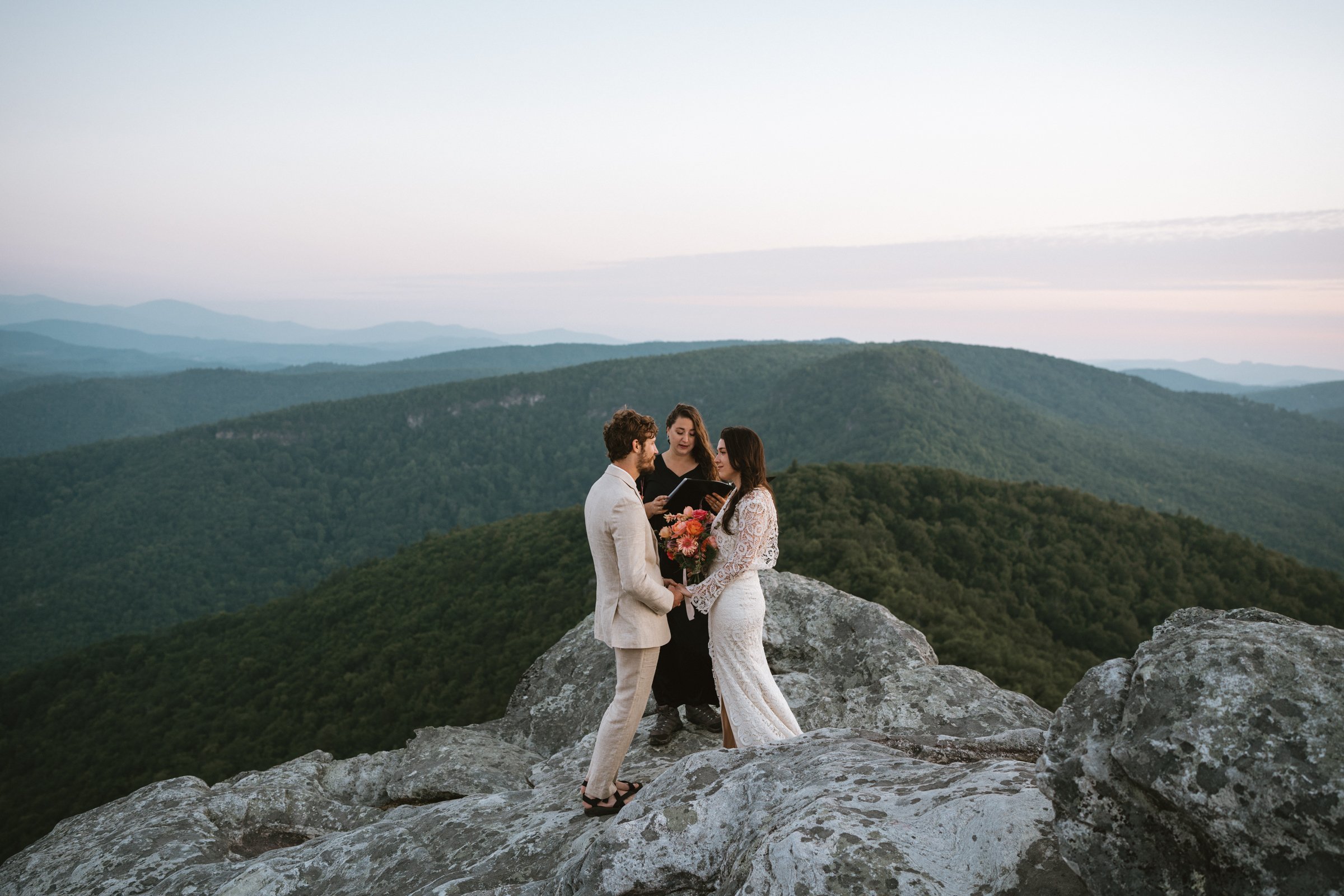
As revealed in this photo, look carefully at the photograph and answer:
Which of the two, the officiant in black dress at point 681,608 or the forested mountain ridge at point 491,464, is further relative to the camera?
the forested mountain ridge at point 491,464

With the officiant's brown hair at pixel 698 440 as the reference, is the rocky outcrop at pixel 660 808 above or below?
below

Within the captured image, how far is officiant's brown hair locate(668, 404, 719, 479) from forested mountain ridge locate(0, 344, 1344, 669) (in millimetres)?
62164

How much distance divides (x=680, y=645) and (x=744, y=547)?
146 centimetres

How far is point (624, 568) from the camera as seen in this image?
15.6 feet

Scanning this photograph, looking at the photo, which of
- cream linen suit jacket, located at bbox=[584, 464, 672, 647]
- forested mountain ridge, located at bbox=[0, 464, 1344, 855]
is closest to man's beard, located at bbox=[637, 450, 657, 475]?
cream linen suit jacket, located at bbox=[584, 464, 672, 647]

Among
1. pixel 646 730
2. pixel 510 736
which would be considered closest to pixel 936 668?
pixel 646 730

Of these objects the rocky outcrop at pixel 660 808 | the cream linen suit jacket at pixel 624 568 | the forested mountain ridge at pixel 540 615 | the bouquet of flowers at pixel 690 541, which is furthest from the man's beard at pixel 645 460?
the forested mountain ridge at pixel 540 615

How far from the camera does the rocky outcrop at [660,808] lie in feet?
9.39

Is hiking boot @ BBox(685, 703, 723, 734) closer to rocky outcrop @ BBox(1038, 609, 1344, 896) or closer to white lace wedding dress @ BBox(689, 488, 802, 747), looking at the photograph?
white lace wedding dress @ BBox(689, 488, 802, 747)

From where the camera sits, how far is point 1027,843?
107 inches

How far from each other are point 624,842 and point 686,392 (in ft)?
430

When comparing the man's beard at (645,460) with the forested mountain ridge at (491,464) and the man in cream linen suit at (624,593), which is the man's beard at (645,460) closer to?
the man in cream linen suit at (624,593)

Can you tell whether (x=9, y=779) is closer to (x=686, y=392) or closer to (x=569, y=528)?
(x=569, y=528)

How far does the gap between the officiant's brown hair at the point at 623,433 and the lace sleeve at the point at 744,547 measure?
1.01m
